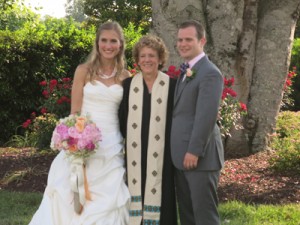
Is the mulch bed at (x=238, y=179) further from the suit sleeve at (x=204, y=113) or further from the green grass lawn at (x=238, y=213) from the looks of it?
the suit sleeve at (x=204, y=113)

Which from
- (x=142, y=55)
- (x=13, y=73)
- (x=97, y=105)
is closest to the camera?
(x=142, y=55)

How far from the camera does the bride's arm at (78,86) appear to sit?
4.66 meters

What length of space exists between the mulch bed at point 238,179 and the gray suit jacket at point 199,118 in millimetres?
2314

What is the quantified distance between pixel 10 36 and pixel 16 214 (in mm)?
5555

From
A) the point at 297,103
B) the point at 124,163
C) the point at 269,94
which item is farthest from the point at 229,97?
the point at 297,103

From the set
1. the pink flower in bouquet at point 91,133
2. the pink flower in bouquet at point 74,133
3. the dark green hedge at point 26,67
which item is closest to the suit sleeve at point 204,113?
the pink flower in bouquet at point 91,133

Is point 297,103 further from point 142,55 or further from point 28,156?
point 142,55

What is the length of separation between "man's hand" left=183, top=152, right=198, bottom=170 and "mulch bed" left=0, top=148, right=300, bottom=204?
2388 mm

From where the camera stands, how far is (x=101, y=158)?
4.56 meters

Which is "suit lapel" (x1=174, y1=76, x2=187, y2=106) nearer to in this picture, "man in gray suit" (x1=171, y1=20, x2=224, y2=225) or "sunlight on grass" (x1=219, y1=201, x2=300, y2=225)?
"man in gray suit" (x1=171, y1=20, x2=224, y2=225)

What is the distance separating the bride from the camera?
14.7 ft

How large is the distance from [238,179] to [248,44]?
222 cm

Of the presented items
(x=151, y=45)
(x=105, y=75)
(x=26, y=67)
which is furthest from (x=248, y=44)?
(x=26, y=67)

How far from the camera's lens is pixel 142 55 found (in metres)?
4.32
